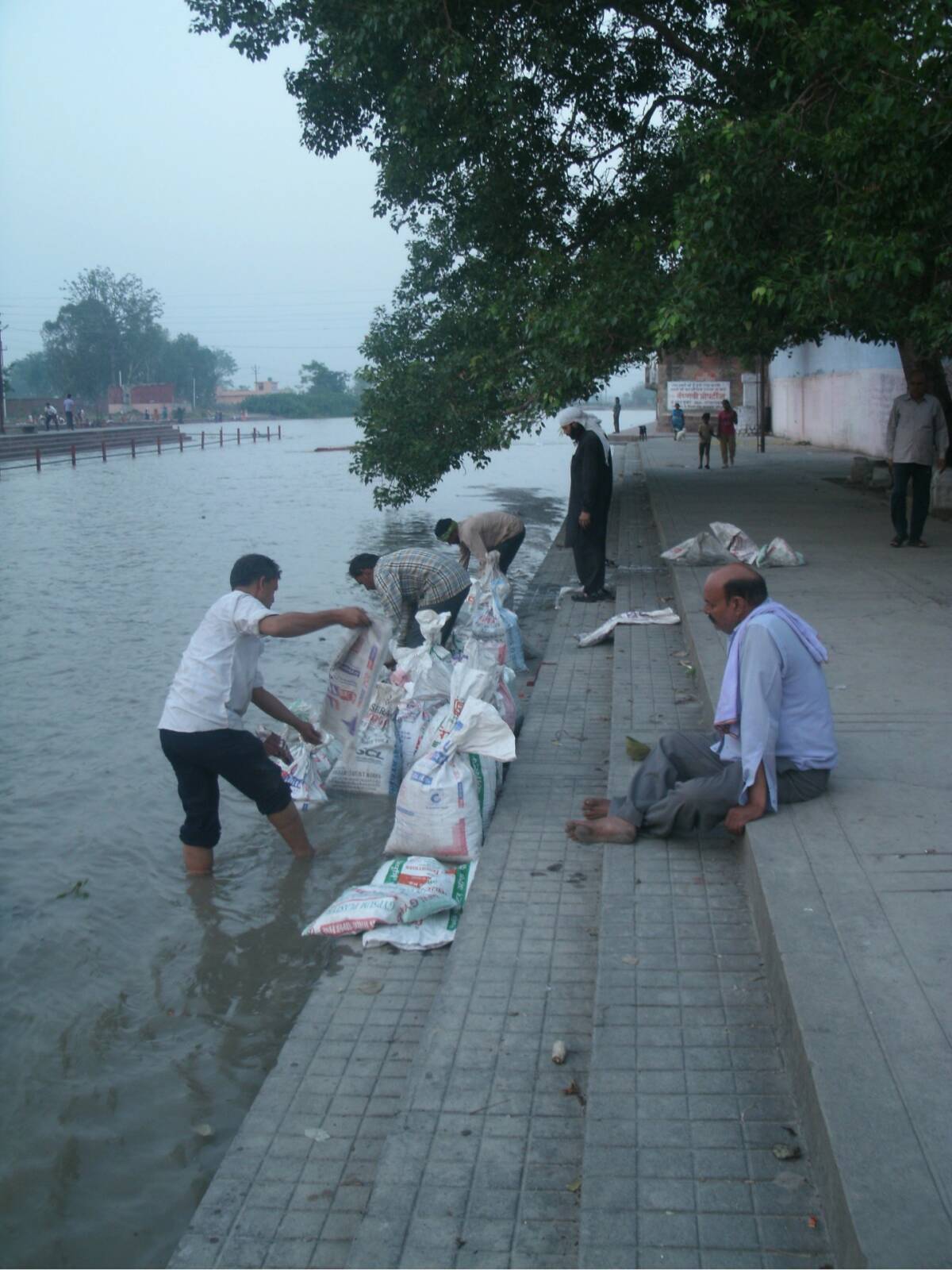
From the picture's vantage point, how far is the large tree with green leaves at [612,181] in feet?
31.7

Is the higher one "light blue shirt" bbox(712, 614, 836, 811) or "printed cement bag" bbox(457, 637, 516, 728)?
"light blue shirt" bbox(712, 614, 836, 811)

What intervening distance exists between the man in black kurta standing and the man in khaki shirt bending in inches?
21.9

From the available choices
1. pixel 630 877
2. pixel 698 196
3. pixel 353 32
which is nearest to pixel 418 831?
pixel 630 877

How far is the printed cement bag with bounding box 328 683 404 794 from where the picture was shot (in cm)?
599

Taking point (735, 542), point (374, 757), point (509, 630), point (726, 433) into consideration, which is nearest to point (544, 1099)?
point (374, 757)

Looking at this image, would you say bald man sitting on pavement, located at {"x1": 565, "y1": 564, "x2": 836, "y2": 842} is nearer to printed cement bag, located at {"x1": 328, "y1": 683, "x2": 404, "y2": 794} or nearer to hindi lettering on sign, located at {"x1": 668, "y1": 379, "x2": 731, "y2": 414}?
printed cement bag, located at {"x1": 328, "y1": 683, "x2": 404, "y2": 794}

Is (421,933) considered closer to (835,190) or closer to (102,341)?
(835,190)

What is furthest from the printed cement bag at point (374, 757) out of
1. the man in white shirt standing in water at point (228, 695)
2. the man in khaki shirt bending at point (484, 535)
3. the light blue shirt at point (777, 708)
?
the man in khaki shirt bending at point (484, 535)

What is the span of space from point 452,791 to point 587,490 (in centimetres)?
535

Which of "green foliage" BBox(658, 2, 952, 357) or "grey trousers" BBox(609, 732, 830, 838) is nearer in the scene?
"grey trousers" BBox(609, 732, 830, 838)

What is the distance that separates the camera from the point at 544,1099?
3.18m

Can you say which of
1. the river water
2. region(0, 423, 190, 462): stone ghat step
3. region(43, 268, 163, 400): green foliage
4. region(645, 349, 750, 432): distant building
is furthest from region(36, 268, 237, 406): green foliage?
the river water

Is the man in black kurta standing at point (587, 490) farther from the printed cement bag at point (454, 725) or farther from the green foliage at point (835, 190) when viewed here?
the printed cement bag at point (454, 725)

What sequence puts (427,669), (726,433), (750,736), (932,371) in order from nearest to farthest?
1. (750,736)
2. (427,669)
3. (932,371)
4. (726,433)
